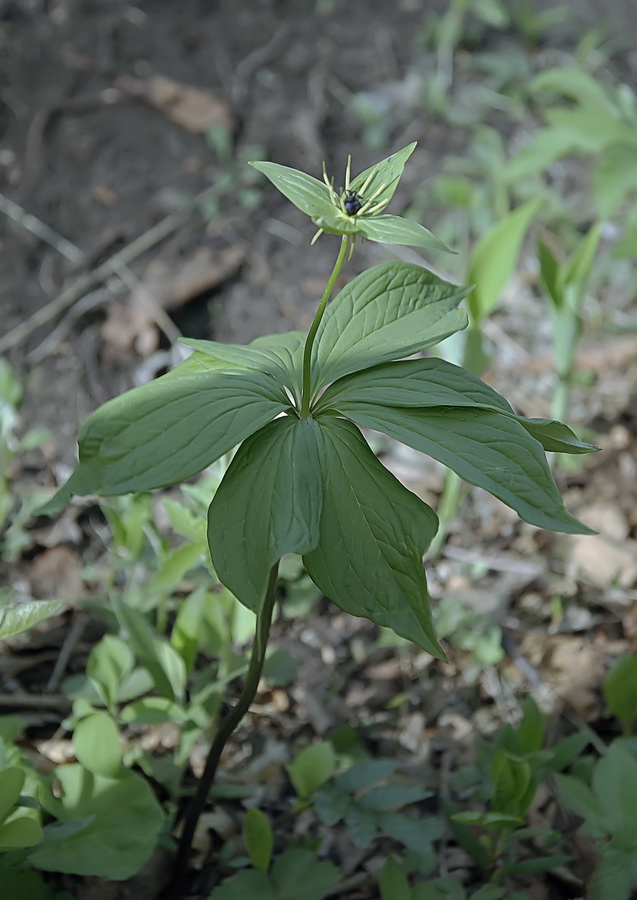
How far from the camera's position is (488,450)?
3.17 ft

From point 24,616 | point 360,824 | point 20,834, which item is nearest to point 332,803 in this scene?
point 360,824

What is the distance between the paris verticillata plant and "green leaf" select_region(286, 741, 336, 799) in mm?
430

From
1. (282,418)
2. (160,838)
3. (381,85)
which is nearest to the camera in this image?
(282,418)

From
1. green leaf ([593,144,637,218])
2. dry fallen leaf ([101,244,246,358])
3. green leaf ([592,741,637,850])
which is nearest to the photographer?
green leaf ([592,741,637,850])

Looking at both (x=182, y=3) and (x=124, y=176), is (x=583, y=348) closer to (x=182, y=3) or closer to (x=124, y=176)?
(x=124, y=176)

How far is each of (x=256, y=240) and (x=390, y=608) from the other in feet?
6.76

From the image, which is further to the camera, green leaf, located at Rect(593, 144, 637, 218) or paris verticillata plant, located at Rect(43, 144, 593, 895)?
green leaf, located at Rect(593, 144, 637, 218)

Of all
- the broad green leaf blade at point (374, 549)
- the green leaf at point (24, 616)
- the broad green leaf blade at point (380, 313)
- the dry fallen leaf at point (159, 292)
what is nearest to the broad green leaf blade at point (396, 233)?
the broad green leaf blade at point (380, 313)

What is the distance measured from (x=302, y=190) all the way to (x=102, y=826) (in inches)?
37.6

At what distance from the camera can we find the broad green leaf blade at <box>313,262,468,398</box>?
1093 millimetres

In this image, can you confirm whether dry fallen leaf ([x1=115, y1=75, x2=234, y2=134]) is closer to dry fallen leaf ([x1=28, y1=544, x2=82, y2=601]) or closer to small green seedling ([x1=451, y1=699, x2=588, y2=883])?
dry fallen leaf ([x1=28, y1=544, x2=82, y2=601])

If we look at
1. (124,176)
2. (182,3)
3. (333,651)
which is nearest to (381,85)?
(182,3)

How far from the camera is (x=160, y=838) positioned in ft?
4.31

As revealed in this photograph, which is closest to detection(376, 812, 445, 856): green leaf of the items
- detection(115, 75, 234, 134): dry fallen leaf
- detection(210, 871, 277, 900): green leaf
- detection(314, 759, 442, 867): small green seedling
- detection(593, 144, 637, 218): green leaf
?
detection(314, 759, 442, 867): small green seedling
